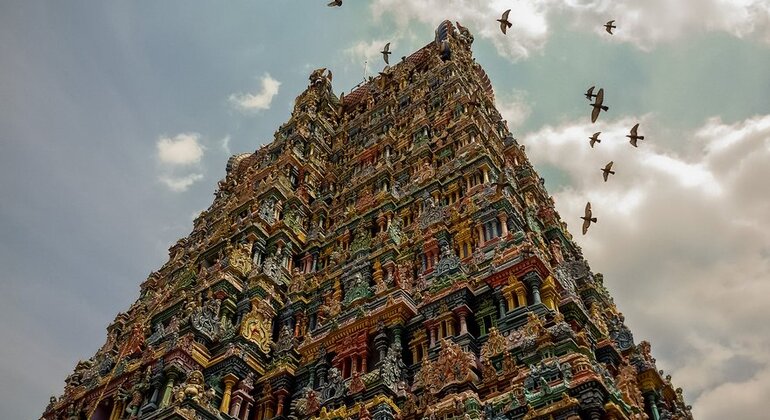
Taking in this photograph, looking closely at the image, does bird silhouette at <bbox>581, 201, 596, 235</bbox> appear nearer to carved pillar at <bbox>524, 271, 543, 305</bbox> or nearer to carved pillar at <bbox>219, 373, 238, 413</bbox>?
carved pillar at <bbox>524, 271, 543, 305</bbox>

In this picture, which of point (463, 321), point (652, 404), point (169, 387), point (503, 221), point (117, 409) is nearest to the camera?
point (463, 321)

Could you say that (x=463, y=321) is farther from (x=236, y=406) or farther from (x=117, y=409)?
(x=117, y=409)

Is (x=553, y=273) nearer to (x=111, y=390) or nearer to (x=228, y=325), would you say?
(x=228, y=325)

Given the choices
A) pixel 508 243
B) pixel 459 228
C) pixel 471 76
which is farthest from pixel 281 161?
pixel 508 243

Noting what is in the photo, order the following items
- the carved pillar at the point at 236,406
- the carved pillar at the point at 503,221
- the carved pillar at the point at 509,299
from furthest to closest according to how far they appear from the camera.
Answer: the carved pillar at the point at 503,221 < the carved pillar at the point at 236,406 < the carved pillar at the point at 509,299

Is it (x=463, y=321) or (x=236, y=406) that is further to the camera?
(x=236, y=406)

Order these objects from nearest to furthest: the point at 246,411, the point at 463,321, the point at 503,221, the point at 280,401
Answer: the point at 463,321, the point at 280,401, the point at 246,411, the point at 503,221

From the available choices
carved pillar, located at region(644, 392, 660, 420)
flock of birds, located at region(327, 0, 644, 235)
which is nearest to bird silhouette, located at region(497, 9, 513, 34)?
flock of birds, located at region(327, 0, 644, 235)

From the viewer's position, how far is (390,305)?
60.7 feet

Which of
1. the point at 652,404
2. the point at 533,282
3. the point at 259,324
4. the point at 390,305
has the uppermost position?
the point at 259,324

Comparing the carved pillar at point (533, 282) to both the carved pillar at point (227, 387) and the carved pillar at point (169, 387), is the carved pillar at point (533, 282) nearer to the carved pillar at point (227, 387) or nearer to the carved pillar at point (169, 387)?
the carved pillar at point (227, 387)

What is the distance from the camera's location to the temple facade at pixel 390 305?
15.5 meters

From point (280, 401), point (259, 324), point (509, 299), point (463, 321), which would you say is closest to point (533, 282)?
point (509, 299)

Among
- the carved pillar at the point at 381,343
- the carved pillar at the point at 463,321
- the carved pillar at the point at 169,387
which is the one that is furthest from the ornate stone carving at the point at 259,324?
the carved pillar at the point at 463,321
